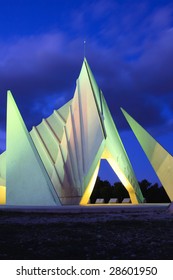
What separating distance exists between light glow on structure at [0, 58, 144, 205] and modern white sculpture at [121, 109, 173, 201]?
5.39ft

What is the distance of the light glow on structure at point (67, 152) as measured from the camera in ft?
54.0

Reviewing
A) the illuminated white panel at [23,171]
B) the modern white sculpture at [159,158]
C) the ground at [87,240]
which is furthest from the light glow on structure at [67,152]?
the ground at [87,240]

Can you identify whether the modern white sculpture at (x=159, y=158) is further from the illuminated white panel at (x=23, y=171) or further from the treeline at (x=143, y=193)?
the treeline at (x=143, y=193)

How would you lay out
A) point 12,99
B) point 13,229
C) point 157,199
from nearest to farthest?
point 13,229, point 12,99, point 157,199

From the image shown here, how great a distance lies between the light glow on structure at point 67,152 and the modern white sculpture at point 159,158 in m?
1.64

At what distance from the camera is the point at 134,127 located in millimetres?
23141

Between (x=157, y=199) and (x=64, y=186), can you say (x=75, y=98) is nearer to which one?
(x=64, y=186)

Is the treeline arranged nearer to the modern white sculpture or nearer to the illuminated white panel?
the modern white sculpture

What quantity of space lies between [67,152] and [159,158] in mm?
5078

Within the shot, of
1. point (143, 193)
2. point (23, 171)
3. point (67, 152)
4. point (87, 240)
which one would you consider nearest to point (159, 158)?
point (67, 152)

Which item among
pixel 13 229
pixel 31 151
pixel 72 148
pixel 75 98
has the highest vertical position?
pixel 75 98

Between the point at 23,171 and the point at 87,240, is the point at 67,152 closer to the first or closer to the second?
the point at 23,171
